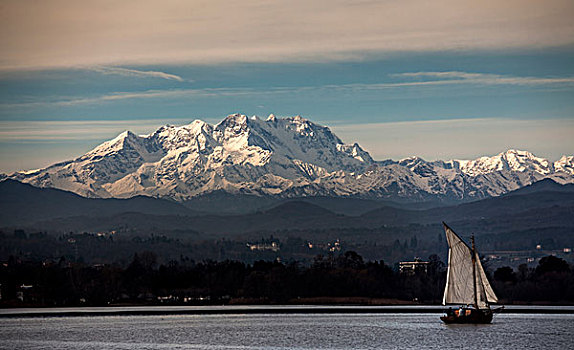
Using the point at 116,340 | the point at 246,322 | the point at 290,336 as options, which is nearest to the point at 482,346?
the point at 290,336

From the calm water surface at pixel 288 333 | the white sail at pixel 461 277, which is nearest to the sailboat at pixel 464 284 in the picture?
the white sail at pixel 461 277

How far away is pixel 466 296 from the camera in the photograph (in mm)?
147375

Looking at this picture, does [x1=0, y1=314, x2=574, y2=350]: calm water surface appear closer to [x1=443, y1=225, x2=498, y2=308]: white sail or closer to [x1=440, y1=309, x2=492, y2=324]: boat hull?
[x1=440, y1=309, x2=492, y2=324]: boat hull

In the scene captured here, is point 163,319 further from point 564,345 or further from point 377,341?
point 564,345

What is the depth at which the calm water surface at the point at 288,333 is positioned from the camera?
119 m

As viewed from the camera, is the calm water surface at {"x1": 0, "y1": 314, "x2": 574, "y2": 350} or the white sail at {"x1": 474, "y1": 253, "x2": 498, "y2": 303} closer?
the calm water surface at {"x1": 0, "y1": 314, "x2": 574, "y2": 350}

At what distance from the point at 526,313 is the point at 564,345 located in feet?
241

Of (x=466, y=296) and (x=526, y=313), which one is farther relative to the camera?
(x=526, y=313)

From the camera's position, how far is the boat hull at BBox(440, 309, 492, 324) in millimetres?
145375

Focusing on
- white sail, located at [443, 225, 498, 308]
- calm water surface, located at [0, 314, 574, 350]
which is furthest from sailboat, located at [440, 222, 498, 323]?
calm water surface, located at [0, 314, 574, 350]

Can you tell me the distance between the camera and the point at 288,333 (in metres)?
139

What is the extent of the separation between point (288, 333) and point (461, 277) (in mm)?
26336

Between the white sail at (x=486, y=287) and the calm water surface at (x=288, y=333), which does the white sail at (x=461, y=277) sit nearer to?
the white sail at (x=486, y=287)

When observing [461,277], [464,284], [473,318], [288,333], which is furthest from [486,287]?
[288,333]
